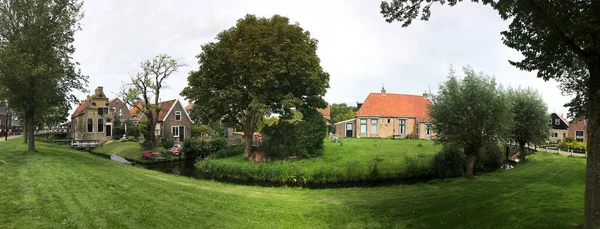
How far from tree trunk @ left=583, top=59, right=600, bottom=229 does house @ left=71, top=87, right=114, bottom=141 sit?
46336 millimetres

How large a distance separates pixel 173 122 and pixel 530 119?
38.7 metres

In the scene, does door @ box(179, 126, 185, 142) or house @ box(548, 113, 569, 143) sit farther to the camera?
house @ box(548, 113, 569, 143)

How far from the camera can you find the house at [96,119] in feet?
131

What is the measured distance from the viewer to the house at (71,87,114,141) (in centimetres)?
3994

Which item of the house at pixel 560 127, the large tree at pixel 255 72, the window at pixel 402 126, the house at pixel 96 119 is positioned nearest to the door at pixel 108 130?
the house at pixel 96 119

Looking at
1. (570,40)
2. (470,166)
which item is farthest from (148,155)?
(570,40)

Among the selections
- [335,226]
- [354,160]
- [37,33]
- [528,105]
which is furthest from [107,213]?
[528,105]

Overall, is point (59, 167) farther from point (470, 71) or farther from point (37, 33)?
point (470, 71)

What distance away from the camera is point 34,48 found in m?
16.8

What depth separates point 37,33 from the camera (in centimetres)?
1683

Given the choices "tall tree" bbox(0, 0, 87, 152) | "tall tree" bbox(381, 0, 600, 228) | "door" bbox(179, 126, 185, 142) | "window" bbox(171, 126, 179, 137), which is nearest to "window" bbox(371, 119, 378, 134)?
"door" bbox(179, 126, 185, 142)

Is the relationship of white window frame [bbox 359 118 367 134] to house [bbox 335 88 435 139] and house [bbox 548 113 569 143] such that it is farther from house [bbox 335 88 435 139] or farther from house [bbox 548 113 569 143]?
house [bbox 548 113 569 143]

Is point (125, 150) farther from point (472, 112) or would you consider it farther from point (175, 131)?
point (472, 112)

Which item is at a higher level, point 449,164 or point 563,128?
point 563,128
